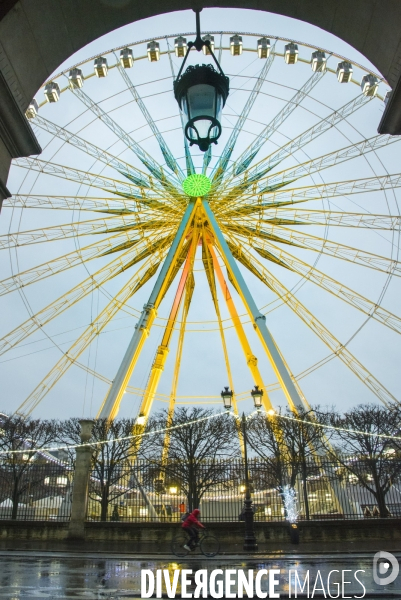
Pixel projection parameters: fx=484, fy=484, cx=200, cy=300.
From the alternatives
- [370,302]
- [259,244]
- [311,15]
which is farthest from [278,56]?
[311,15]

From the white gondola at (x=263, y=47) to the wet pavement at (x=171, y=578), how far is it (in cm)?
1700

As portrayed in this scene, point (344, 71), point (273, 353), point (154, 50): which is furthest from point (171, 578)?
point (154, 50)

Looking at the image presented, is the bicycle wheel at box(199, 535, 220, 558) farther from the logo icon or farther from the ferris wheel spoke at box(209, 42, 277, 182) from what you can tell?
the ferris wheel spoke at box(209, 42, 277, 182)

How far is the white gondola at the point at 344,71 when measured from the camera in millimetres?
17891

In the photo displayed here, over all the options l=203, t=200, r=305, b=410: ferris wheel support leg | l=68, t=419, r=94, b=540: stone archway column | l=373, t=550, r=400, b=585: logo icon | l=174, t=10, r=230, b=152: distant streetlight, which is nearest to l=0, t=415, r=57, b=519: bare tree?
l=68, t=419, r=94, b=540: stone archway column

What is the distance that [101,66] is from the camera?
1870cm

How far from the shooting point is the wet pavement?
18.7ft

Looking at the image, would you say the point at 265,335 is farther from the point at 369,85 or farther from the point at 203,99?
the point at 203,99

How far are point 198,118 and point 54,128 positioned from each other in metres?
15.7

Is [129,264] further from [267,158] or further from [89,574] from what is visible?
[89,574]

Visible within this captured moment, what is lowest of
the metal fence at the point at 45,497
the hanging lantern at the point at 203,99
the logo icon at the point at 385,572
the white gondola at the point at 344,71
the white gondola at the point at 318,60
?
the logo icon at the point at 385,572

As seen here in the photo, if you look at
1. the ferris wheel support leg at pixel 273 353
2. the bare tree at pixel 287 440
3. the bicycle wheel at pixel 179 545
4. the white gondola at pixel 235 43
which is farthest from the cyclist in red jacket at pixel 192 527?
the white gondola at pixel 235 43

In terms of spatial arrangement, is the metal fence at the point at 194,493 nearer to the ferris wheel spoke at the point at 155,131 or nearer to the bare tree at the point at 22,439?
the bare tree at the point at 22,439

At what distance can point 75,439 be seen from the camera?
23172 millimetres
